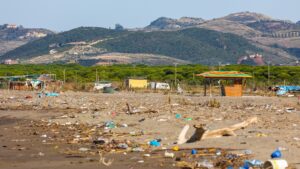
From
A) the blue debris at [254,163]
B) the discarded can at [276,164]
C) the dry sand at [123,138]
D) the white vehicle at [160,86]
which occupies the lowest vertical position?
the white vehicle at [160,86]

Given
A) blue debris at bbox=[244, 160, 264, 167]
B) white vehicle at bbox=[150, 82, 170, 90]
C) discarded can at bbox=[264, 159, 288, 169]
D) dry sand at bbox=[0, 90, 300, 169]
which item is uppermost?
discarded can at bbox=[264, 159, 288, 169]

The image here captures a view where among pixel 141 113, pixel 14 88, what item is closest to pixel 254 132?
pixel 141 113

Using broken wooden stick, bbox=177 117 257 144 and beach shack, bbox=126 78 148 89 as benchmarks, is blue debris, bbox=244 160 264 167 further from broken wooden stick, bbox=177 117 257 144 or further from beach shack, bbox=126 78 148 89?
beach shack, bbox=126 78 148 89

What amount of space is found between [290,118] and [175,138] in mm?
4880

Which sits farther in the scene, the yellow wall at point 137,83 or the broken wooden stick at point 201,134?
the yellow wall at point 137,83

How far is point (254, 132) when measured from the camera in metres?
12.9

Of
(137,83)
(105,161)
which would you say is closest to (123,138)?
(105,161)

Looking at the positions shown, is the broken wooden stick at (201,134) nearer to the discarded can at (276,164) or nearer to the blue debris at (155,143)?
the blue debris at (155,143)

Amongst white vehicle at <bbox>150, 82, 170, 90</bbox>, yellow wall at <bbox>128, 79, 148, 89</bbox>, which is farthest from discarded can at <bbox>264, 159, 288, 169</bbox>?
yellow wall at <bbox>128, 79, 148, 89</bbox>

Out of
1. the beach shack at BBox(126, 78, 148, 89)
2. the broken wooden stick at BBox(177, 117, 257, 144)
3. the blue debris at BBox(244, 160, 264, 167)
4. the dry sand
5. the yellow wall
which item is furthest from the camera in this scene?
the yellow wall

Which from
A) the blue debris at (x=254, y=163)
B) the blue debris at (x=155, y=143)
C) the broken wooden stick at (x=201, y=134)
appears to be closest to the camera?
the blue debris at (x=254, y=163)

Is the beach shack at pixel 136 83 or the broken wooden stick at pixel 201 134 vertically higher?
the broken wooden stick at pixel 201 134

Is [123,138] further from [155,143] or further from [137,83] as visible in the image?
[137,83]

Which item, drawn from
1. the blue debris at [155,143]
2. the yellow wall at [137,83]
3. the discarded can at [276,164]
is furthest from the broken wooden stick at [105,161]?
the yellow wall at [137,83]
